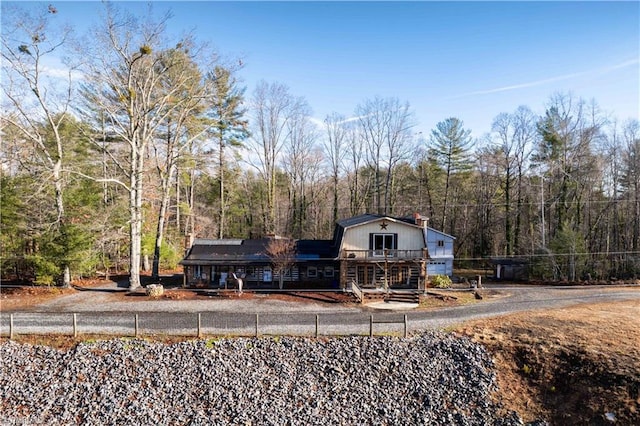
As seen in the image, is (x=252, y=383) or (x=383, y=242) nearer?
(x=252, y=383)

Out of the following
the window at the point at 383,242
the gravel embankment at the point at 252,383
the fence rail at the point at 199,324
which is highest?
the window at the point at 383,242

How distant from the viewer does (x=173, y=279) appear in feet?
81.9

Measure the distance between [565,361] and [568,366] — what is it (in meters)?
0.24

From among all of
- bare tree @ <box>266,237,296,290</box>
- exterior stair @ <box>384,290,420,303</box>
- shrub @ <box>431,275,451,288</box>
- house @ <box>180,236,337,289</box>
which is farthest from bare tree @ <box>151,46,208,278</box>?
shrub @ <box>431,275,451,288</box>

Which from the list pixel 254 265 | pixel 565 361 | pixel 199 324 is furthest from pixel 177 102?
pixel 565 361

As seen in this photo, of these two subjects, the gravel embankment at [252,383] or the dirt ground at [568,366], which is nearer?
the dirt ground at [568,366]

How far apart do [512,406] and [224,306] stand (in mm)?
12679

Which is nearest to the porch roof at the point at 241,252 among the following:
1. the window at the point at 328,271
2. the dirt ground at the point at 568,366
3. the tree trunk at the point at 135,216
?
the window at the point at 328,271

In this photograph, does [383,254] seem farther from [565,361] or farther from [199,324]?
[199,324]

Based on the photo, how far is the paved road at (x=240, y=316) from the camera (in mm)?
13469

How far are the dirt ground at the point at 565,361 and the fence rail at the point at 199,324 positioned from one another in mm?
890

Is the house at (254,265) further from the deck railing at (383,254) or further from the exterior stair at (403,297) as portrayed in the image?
the exterior stair at (403,297)

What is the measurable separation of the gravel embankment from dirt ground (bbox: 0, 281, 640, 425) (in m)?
0.72

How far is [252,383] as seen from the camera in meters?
10.8
